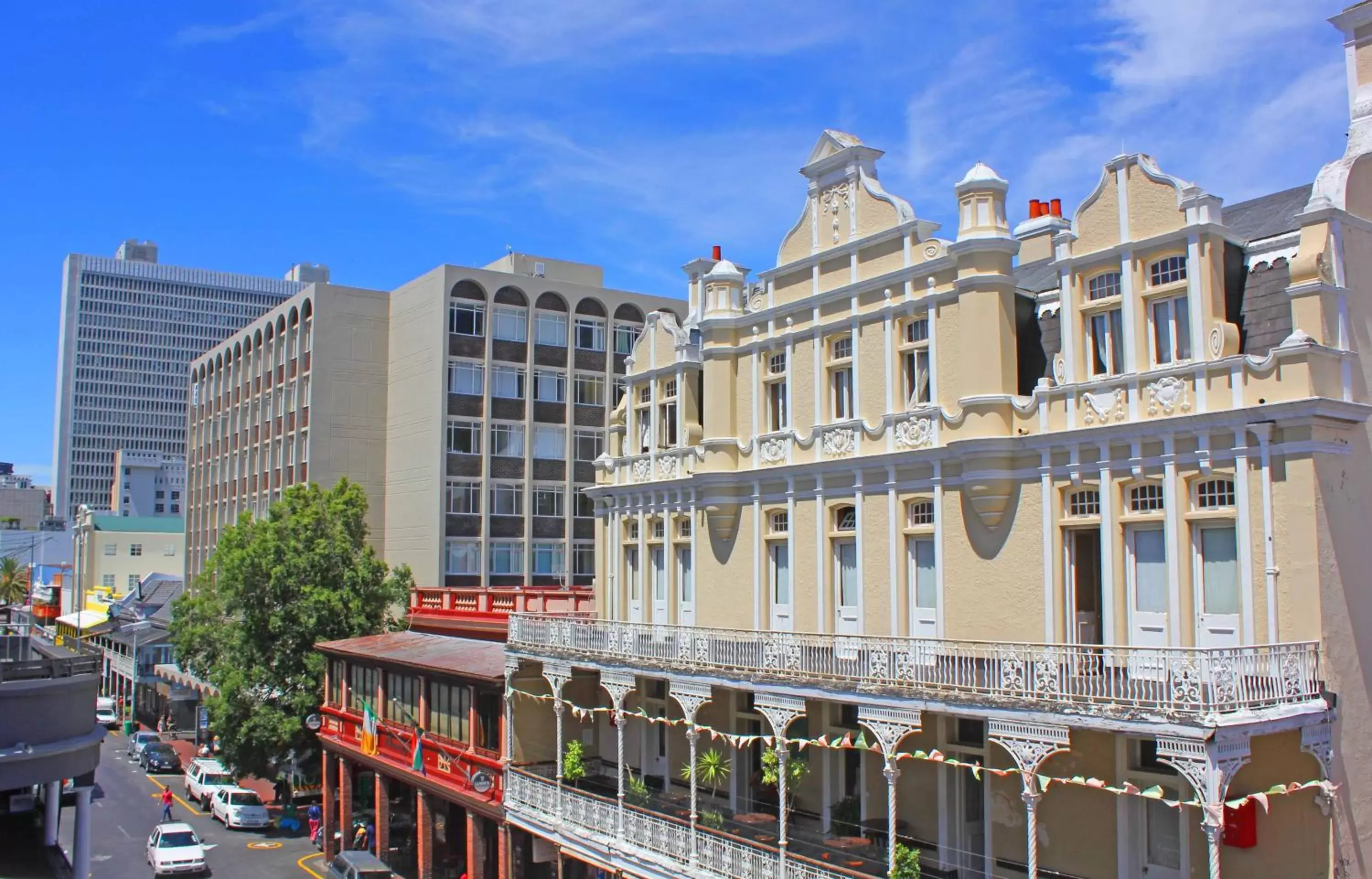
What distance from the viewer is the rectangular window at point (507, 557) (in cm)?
5578

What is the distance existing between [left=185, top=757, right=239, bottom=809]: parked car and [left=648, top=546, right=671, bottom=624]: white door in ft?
82.5

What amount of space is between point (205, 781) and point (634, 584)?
2765cm

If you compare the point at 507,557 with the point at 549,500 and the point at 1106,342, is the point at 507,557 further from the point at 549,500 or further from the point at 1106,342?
the point at 1106,342

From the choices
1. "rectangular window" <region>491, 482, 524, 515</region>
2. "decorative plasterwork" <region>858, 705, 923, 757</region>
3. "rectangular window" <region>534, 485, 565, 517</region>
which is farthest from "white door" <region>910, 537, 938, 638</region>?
"rectangular window" <region>534, 485, 565, 517</region>

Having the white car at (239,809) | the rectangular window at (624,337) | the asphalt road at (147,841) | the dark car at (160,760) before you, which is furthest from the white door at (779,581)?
the dark car at (160,760)

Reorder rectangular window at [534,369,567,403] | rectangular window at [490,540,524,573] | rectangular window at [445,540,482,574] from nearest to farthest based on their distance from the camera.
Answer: rectangular window at [445,540,482,574]
rectangular window at [490,540,524,573]
rectangular window at [534,369,567,403]

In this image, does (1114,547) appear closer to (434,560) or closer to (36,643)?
(36,643)

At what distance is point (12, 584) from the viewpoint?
91.6 metres

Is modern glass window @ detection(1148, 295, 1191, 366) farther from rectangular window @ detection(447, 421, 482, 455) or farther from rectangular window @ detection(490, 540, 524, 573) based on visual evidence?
rectangular window @ detection(490, 540, 524, 573)

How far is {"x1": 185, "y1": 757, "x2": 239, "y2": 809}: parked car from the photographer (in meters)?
48.0

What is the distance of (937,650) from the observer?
767 inches

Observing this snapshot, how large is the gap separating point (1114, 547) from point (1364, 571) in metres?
3.57

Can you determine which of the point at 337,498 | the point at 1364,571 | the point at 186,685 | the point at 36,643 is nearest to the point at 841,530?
the point at 1364,571

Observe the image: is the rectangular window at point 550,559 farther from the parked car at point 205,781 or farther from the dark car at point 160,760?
the dark car at point 160,760
